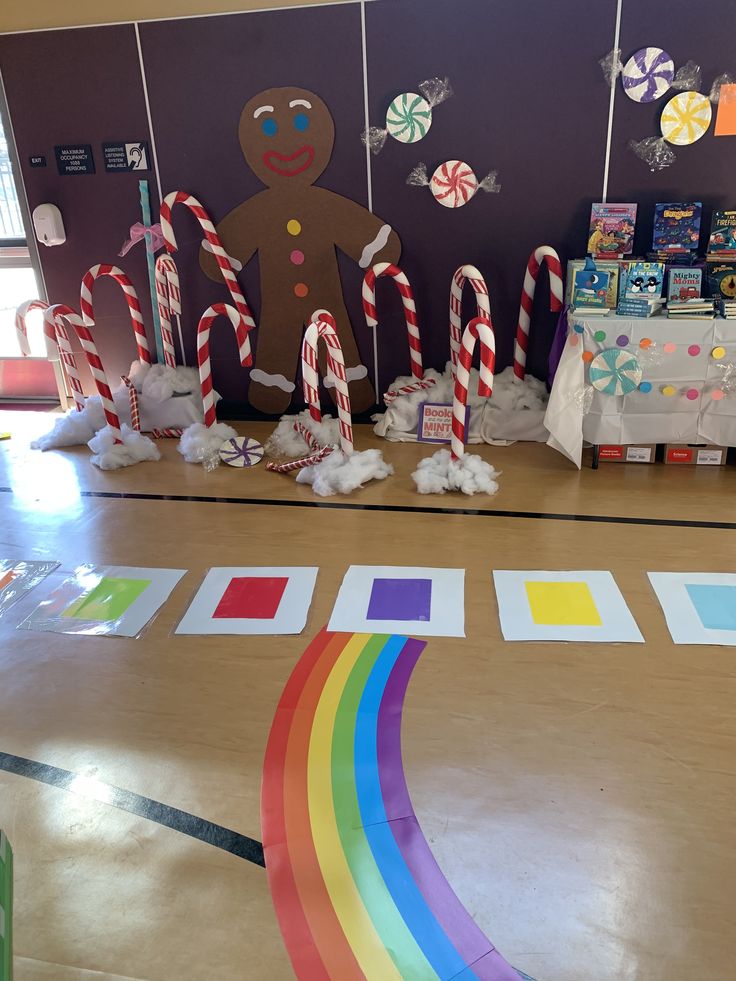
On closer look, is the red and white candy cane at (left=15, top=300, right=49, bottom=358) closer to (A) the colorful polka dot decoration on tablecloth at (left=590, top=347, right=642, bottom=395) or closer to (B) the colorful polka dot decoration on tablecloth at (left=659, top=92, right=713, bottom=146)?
(A) the colorful polka dot decoration on tablecloth at (left=590, top=347, right=642, bottom=395)

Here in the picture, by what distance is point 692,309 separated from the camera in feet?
11.3

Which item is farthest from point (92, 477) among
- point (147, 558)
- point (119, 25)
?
point (119, 25)

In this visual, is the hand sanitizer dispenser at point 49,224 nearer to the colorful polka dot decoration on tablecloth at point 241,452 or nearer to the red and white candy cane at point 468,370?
the colorful polka dot decoration on tablecloth at point 241,452

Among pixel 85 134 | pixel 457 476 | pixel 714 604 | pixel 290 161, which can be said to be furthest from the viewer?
pixel 85 134

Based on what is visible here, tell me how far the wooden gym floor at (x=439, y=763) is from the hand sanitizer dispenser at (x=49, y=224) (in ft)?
7.16

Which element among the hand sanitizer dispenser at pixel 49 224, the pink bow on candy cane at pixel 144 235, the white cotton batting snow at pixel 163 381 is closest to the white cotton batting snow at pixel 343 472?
the white cotton batting snow at pixel 163 381

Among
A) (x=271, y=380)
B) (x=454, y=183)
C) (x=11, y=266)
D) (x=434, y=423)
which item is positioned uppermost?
(x=454, y=183)

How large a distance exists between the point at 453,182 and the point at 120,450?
225cm

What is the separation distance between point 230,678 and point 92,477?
1.94 m

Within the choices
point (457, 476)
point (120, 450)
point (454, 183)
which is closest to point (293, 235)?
point (454, 183)

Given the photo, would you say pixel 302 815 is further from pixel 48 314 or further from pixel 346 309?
pixel 48 314

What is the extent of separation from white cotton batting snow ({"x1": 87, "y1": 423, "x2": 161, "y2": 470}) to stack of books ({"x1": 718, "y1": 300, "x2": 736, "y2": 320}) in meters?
2.87

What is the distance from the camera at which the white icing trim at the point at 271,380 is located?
4.57 m

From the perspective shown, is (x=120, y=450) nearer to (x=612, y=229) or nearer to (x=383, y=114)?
(x=383, y=114)
